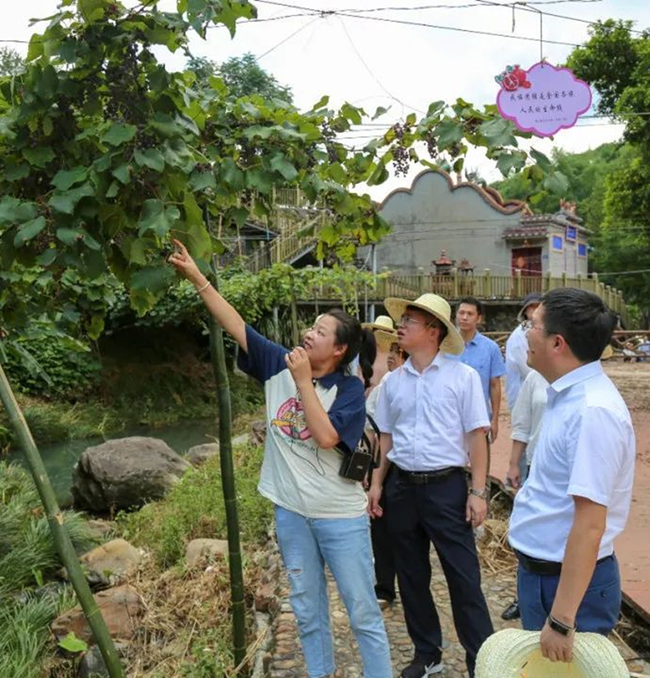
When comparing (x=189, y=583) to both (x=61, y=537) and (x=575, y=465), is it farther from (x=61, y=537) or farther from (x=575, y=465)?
(x=575, y=465)

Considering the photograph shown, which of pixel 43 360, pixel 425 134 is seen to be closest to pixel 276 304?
A: pixel 43 360

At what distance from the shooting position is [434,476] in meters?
3.04

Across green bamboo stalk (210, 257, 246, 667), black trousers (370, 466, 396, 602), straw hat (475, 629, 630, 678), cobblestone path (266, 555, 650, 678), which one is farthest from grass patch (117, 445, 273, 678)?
straw hat (475, 629, 630, 678)

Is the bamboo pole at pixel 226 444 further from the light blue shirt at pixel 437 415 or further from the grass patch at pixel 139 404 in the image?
the grass patch at pixel 139 404

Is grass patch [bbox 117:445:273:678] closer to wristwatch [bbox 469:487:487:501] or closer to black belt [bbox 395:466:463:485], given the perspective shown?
black belt [bbox 395:466:463:485]

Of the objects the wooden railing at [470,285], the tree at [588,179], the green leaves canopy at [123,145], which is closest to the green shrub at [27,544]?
the green leaves canopy at [123,145]

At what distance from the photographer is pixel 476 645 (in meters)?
2.99

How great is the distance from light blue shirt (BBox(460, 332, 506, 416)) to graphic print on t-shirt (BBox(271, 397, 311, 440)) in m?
2.07

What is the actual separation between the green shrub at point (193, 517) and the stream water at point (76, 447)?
2916 mm

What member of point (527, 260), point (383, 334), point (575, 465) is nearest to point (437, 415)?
point (575, 465)

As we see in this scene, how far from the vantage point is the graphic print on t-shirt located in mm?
2740

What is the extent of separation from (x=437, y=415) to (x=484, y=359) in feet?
5.42

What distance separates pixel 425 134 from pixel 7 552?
4899mm

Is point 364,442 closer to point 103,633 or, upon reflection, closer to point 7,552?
point 103,633
